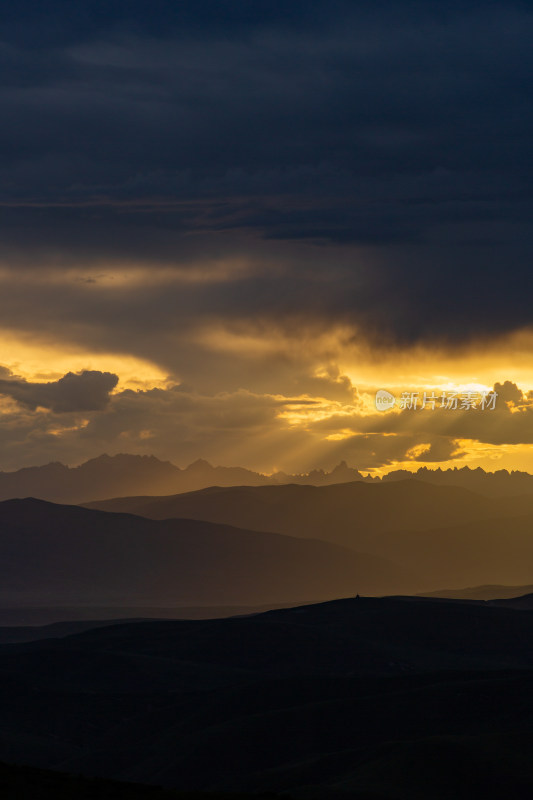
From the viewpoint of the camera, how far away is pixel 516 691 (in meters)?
138

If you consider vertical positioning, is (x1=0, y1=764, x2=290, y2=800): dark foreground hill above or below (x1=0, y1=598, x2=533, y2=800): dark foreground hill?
above

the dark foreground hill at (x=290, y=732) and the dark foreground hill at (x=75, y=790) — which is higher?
the dark foreground hill at (x=75, y=790)

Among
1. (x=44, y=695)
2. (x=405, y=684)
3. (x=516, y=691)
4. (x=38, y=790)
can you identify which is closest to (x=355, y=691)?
(x=405, y=684)

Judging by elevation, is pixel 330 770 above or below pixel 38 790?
below

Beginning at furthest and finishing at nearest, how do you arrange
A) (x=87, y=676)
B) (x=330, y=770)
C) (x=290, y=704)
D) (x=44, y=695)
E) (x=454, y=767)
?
(x=87, y=676) < (x=44, y=695) < (x=290, y=704) < (x=330, y=770) < (x=454, y=767)

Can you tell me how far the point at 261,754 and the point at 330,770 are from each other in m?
22.5

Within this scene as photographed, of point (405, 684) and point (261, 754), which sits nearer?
point (261, 754)

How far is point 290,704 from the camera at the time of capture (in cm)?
14938

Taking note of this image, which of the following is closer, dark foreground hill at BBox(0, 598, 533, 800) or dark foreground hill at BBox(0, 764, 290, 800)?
dark foreground hill at BBox(0, 764, 290, 800)

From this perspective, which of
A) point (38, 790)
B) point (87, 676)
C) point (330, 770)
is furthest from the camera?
point (87, 676)

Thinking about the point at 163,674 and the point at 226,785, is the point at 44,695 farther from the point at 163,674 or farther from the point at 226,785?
the point at 226,785

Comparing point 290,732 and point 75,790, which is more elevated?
point 75,790

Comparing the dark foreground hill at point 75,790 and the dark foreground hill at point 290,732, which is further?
the dark foreground hill at point 290,732

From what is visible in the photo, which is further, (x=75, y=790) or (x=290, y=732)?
(x=290, y=732)
